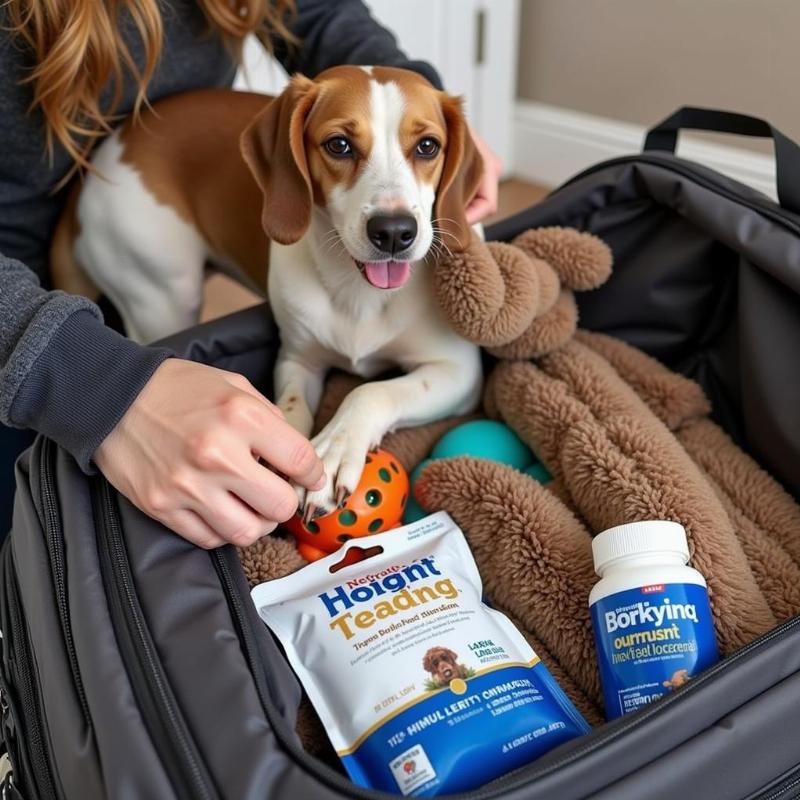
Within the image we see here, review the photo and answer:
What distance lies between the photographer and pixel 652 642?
73 centimetres

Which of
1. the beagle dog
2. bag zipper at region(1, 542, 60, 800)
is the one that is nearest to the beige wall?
the beagle dog

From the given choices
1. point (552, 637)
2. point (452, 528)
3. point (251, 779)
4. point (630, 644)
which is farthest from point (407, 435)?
point (251, 779)

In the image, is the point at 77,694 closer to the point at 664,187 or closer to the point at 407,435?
the point at 407,435

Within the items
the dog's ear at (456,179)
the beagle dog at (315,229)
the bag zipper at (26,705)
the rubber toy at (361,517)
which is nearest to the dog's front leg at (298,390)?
the beagle dog at (315,229)

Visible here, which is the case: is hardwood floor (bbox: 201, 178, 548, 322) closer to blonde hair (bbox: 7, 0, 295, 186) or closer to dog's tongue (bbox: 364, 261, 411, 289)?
blonde hair (bbox: 7, 0, 295, 186)

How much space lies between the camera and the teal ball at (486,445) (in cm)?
108

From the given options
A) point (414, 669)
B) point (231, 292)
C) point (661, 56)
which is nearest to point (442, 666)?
point (414, 669)

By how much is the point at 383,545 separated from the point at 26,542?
0.32 meters

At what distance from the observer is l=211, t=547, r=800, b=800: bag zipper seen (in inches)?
23.0

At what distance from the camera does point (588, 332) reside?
1212 millimetres

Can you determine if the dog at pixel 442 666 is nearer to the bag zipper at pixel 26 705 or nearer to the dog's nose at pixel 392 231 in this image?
the bag zipper at pixel 26 705

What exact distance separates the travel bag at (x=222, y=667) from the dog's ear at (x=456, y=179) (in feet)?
0.76

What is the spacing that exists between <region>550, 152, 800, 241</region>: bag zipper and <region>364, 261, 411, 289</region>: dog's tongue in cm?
28

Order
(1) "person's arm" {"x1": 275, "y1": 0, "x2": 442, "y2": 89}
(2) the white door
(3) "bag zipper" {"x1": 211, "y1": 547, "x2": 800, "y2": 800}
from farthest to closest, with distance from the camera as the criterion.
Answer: (2) the white door → (1) "person's arm" {"x1": 275, "y1": 0, "x2": 442, "y2": 89} → (3) "bag zipper" {"x1": 211, "y1": 547, "x2": 800, "y2": 800}
